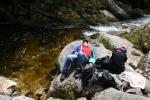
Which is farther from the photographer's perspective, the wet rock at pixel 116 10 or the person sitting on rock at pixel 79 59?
the wet rock at pixel 116 10

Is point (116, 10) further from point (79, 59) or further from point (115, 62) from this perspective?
point (79, 59)

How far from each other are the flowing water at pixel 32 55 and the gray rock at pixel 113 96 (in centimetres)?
356

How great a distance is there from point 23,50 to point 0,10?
321 inches

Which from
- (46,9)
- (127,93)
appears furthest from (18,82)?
(46,9)

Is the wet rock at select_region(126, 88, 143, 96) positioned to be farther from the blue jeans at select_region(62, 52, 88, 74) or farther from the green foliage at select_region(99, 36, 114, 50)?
the green foliage at select_region(99, 36, 114, 50)

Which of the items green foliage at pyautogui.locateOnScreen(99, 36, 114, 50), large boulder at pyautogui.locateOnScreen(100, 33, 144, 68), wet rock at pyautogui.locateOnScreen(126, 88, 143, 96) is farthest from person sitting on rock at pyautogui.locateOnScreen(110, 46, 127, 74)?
green foliage at pyautogui.locateOnScreen(99, 36, 114, 50)

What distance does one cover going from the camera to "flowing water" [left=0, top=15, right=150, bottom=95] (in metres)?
19.9

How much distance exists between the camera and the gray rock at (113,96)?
16406 mm

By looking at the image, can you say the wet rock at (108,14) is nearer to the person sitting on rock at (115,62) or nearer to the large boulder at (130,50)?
the large boulder at (130,50)

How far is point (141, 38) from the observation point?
23.5 meters

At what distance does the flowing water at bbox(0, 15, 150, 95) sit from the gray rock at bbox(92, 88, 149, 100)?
356 centimetres

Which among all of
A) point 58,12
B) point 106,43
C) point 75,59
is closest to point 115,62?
point 75,59

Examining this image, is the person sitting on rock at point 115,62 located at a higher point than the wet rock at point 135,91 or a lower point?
higher

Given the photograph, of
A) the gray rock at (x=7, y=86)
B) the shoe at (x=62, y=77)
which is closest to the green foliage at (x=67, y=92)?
the shoe at (x=62, y=77)
